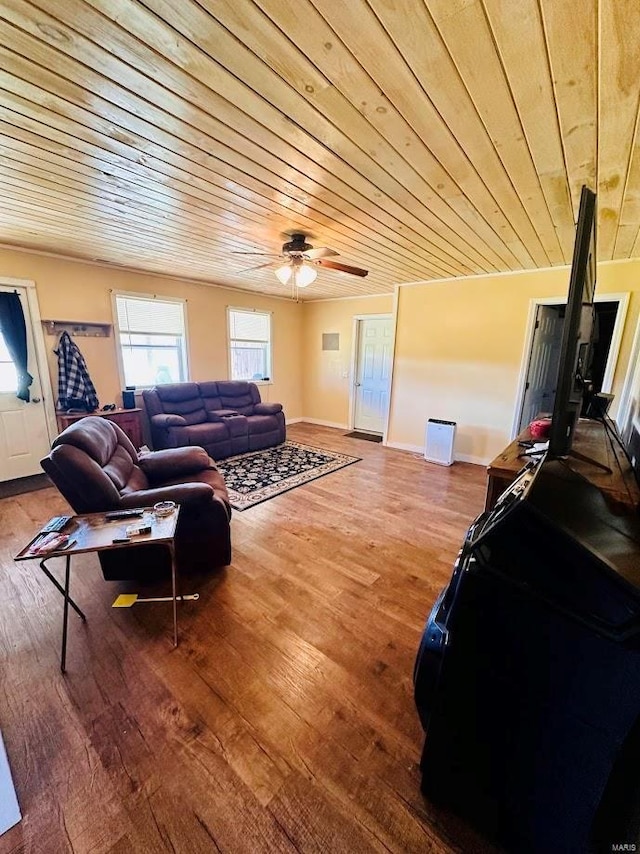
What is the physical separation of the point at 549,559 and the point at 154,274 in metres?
5.15

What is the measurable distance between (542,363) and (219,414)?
438cm

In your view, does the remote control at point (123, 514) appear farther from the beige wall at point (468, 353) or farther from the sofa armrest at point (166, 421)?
the beige wall at point (468, 353)

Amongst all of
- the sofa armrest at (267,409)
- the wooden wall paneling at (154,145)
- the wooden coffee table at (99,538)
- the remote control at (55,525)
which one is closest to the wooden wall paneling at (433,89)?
the wooden wall paneling at (154,145)

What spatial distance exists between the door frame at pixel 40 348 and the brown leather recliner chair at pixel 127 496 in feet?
6.24

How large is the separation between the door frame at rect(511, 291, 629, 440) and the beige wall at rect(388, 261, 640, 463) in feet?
0.15

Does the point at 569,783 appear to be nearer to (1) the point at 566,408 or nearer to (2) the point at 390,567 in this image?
(1) the point at 566,408

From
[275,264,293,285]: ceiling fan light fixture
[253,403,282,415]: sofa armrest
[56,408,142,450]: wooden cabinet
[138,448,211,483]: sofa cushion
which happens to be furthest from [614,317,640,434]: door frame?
[56,408,142,450]: wooden cabinet

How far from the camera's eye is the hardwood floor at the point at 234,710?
3.56 ft

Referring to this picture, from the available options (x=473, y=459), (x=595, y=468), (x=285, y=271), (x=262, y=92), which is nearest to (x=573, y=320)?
(x=595, y=468)

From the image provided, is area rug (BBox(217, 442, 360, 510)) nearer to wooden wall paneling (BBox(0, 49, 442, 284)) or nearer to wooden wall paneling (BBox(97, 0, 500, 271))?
wooden wall paneling (BBox(0, 49, 442, 284))

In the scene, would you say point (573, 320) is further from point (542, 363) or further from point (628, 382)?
point (542, 363)

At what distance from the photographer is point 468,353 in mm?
4492

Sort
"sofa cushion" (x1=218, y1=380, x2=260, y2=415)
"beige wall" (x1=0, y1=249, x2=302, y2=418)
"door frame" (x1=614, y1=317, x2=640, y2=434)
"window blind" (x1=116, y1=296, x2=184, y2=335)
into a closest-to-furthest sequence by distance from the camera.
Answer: "door frame" (x1=614, y1=317, x2=640, y2=434), "beige wall" (x1=0, y1=249, x2=302, y2=418), "window blind" (x1=116, y1=296, x2=184, y2=335), "sofa cushion" (x1=218, y1=380, x2=260, y2=415)

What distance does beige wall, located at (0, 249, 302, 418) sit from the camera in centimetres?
371
